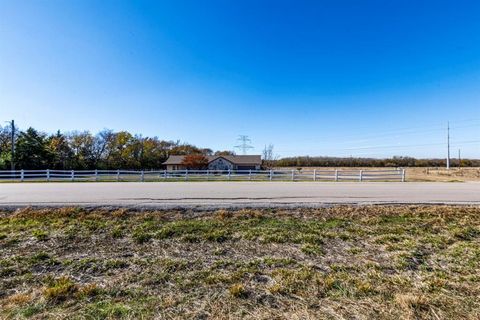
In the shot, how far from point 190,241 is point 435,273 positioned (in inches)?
160

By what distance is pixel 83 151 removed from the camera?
1753 inches

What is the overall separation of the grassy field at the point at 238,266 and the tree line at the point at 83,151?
33880 millimetres

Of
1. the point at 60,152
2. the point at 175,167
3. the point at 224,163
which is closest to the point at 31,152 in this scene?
the point at 60,152

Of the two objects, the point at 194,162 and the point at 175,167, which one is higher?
the point at 194,162

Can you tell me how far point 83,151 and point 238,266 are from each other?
49.5 meters

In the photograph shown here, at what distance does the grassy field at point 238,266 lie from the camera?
275cm

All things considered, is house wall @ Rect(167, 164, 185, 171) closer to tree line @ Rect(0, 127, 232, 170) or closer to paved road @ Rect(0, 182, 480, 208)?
tree line @ Rect(0, 127, 232, 170)

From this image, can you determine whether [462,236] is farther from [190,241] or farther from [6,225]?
[6,225]

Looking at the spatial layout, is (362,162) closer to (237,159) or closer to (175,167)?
(237,159)

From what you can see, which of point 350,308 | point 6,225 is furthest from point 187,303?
point 6,225

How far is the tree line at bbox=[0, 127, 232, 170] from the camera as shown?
1273 inches

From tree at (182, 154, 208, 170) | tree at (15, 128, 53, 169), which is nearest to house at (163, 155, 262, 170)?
tree at (182, 154, 208, 170)

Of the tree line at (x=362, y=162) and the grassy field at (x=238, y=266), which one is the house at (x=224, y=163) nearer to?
the tree line at (x=362, y=162)

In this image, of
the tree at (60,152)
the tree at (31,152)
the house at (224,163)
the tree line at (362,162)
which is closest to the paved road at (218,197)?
the tree at (31,152)
